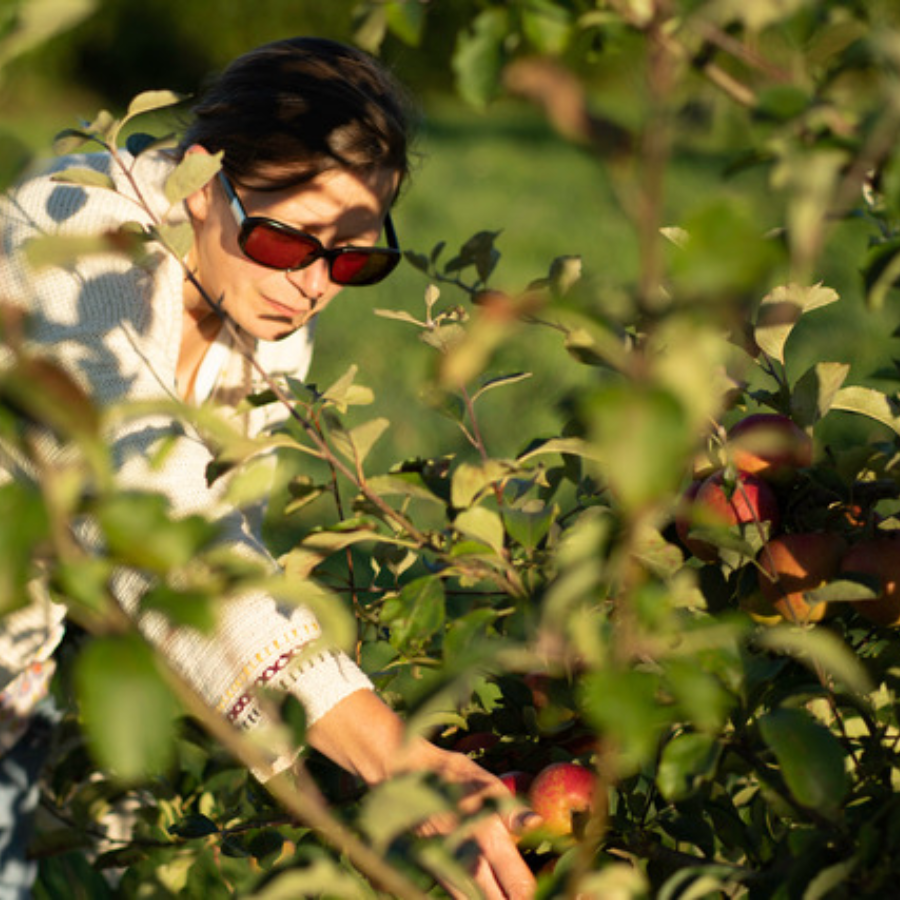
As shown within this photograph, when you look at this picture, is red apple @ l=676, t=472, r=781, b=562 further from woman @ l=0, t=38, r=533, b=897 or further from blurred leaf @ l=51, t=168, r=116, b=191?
blurred leaf @ l=51, t=168, r=116, b=191

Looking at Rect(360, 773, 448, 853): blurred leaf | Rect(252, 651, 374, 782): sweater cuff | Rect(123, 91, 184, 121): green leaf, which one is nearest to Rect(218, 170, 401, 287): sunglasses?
Rect(123, 91, 184, 121): green leaf

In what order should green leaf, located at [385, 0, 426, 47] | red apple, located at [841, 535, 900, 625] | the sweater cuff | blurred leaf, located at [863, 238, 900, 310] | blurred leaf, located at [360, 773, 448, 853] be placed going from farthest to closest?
the sweater cuff < red apple, located at [841, 535, 900, 625] < green leaf, located at [385, 0, 426, 47] < blurred leaf, located at [863, 238, 900, 310] < blurred leaf, located at [360, 773, 448, 853]

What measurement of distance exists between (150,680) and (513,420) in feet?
14.2

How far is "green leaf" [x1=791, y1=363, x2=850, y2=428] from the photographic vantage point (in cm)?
131

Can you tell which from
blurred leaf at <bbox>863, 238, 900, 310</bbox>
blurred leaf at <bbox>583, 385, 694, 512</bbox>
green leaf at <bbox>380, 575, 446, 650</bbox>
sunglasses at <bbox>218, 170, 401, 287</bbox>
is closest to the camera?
blurred leaf at <bbox>583, 385, 694, 512</bbox>

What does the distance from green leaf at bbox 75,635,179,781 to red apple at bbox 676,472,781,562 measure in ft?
2.36

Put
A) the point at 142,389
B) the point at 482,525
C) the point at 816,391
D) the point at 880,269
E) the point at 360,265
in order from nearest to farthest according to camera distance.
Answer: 1. the point at 880,269
2. the point at 482,525
3. the point at 816,391
4. the point at 142,389
5. the point at 360,265

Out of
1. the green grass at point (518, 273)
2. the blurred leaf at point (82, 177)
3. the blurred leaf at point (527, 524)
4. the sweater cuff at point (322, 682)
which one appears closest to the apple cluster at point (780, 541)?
the blurred leaf at point (527, 524)

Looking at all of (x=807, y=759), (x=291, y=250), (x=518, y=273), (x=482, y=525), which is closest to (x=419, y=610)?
(x=482, y=525)

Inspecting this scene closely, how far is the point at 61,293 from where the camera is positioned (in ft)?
5.52

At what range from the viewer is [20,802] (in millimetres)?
2199

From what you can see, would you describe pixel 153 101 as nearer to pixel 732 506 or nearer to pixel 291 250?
pixel 291 250

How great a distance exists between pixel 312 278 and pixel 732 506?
2.57 ft

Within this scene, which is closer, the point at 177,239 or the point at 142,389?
the point at 177,239
